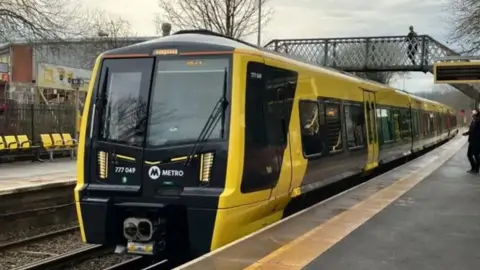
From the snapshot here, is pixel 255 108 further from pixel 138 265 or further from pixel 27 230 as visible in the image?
pixel 27 230

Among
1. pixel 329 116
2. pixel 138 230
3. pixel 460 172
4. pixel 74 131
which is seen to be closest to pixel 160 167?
pixel 138 230

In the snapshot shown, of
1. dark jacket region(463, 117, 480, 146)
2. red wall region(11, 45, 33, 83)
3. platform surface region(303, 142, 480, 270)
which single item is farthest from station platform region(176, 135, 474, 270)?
red wall region(11, 45, 33, 83)

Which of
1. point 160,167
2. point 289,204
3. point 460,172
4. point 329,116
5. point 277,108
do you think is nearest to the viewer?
point 160,167

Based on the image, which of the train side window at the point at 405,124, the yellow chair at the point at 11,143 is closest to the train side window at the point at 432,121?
the train side window at the point at 405,124

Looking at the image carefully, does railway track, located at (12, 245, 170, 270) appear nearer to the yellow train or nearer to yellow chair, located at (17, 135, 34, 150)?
the yellow train

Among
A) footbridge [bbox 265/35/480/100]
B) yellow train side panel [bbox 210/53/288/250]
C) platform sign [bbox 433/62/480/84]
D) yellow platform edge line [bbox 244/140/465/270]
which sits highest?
footbridge [bbox 265/35/480/100]

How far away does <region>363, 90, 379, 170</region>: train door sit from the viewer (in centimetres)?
1447

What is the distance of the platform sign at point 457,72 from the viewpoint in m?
21.1

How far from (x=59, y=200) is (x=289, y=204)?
22.2 ft

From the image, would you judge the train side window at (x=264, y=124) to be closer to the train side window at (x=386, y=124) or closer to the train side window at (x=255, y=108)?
the train side window at (x=255, y=108)

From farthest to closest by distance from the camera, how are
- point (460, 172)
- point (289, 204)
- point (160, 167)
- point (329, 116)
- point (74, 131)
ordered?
point (74, 131), point (460, 172), point (329, 116), point (289, 204), point (160, 167)

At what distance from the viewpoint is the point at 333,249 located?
686 centimetres

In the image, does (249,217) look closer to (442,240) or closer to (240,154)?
(240,154)

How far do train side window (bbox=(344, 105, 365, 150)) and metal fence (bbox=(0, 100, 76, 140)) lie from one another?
13.3m
